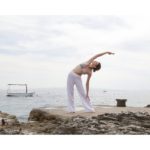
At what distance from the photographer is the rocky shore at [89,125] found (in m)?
11.0

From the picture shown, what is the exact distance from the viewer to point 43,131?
37.1 ft

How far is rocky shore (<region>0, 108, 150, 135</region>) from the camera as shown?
1097 centimetres

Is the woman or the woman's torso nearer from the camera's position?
the woman

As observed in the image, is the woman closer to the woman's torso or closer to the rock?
the woman's torso

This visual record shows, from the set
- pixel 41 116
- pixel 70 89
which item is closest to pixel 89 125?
pixel 70 89

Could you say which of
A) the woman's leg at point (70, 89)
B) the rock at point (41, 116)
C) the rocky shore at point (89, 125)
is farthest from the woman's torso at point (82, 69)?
the rock at point (41, 116)

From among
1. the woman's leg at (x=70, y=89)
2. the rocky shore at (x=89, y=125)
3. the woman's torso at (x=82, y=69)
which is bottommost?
the rocky shore at (x=89, y=125)

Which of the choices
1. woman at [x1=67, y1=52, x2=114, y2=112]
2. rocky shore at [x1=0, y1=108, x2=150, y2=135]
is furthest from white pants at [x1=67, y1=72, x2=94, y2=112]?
rocky shore at [x1=0, y1=108, x2=150, y2=135]

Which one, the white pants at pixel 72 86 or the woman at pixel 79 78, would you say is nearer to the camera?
the woman at pixel 79 78

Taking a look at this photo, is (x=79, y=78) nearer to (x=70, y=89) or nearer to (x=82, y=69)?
(x=82, y=69)

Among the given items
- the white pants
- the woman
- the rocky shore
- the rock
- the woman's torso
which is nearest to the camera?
the rocky shore

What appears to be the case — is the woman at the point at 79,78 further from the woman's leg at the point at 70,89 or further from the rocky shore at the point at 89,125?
the rocky shore at the point at 89,125
